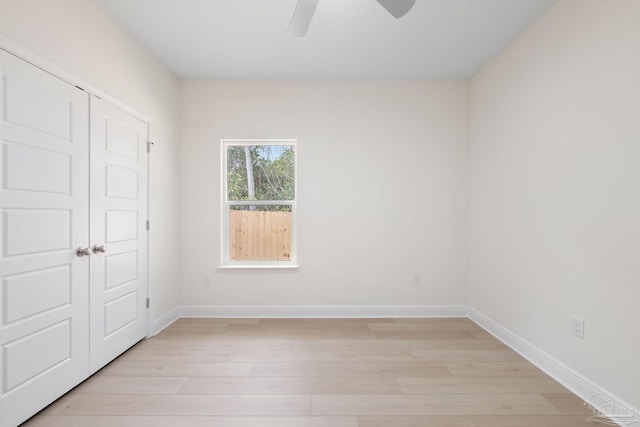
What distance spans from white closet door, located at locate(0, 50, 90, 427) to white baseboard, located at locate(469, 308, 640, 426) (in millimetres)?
3343

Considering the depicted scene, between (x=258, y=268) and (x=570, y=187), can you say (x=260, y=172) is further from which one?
(x=570, y=187)

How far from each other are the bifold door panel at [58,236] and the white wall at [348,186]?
0.94m

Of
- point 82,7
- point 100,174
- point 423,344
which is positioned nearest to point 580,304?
point 423,344

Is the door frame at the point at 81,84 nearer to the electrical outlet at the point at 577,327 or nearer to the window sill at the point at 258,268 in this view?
the window sill at the point at 258,268

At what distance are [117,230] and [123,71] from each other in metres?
1.32

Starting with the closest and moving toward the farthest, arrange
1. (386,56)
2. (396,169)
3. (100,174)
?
(100,174) < (386,56) < (396,169)

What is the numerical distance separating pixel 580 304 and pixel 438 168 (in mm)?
1909

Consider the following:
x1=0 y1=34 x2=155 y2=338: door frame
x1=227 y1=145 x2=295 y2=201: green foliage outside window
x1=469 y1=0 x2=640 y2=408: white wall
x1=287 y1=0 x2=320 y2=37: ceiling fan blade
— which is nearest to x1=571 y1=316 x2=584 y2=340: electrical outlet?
x1=469 y1=0 x2=640 y2=408: white wall

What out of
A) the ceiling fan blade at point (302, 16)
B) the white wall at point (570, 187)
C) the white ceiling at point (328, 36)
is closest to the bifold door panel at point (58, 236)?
the white ceiling at point (328, 36)

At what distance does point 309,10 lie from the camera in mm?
1689

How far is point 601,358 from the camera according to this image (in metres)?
1.90

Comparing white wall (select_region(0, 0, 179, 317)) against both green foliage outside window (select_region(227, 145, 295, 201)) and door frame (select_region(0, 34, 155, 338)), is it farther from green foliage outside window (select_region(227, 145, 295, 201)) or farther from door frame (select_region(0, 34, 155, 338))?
green foliage outside window (select_region(227, 145, 295, 201))

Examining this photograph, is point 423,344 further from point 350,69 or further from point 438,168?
point 350,69

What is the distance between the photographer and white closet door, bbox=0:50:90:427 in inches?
63.4
